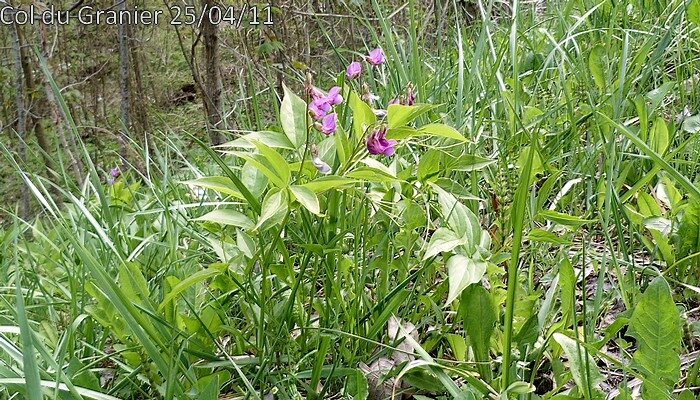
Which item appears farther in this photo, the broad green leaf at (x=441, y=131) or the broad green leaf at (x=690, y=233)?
the broad green leaf at (x=690, y=233)

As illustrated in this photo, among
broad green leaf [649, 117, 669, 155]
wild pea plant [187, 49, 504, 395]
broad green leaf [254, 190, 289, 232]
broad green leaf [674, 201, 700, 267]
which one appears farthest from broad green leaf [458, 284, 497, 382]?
broad green leaf [649, 117, 669, 155]

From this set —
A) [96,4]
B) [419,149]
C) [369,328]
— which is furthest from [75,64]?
[369,328]

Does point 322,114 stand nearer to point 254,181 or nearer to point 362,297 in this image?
point 254,181

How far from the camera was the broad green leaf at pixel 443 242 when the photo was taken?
77 cm

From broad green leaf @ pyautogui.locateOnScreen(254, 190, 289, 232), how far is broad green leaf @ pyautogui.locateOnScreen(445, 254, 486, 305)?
0.21 m

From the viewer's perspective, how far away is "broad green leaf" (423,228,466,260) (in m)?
0.77

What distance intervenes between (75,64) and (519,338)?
7.56 m

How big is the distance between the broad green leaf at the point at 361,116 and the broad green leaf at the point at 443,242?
0.16 meters

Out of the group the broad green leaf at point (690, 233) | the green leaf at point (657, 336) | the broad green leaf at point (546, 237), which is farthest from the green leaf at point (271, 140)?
the broad green leaf at point (690, 233)

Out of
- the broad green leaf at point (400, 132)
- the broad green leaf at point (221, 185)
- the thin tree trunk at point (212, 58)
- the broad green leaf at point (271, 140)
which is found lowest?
the thin tree trunk at point (212, 58)

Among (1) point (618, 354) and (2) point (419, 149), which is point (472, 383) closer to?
(1) point (618, 354)

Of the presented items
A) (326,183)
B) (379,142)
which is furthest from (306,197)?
(379,142)

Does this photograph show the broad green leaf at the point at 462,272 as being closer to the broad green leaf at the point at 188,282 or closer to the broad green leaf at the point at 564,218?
the broad green leaf at the point at 564,218

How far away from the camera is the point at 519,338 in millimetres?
792
